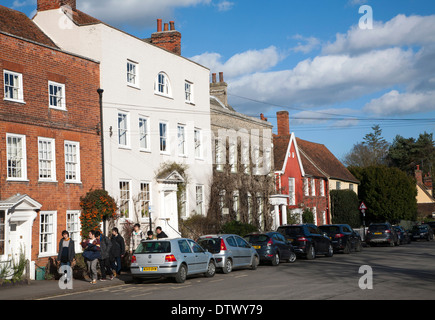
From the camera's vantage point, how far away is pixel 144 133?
29.6 m

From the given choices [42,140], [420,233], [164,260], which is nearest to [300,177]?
[420,233]

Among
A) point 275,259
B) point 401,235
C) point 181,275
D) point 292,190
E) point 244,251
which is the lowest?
point 401,235

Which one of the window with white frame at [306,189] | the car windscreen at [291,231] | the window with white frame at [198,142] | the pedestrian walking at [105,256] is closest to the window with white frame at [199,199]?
the window with white frame at [198,142]

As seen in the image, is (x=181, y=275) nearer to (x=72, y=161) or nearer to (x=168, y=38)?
(x=72, y=161)

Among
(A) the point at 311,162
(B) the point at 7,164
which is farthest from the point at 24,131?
(A) the point at 311,162

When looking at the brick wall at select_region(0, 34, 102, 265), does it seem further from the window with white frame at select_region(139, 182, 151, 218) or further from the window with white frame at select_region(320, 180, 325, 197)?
the window with white frame at select_region(320, 180, 325, 197)

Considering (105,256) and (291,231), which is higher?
(291,231)

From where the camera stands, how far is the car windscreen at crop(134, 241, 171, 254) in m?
19.3

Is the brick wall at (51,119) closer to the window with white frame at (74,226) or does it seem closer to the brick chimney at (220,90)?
the window with white frame at (74,226)

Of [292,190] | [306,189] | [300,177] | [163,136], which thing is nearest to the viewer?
[163,136]

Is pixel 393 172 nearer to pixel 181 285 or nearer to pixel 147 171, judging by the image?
pixel 147 171

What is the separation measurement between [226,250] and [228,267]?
25.7 inches

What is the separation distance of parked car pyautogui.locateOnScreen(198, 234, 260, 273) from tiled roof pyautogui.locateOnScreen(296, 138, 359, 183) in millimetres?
33537

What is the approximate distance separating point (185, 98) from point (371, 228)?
1827 centimetres
